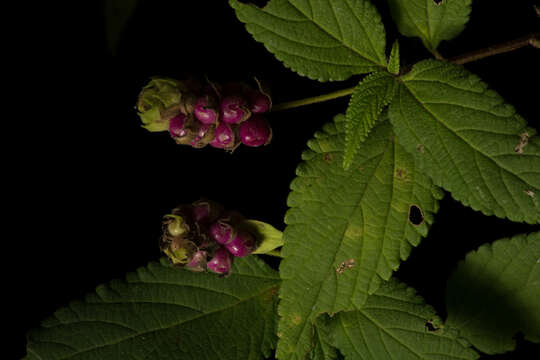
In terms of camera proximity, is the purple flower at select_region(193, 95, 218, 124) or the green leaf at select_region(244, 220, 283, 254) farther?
the green leaf at select_region(244, 220, 283, 254)

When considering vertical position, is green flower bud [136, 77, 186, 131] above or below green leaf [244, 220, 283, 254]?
above

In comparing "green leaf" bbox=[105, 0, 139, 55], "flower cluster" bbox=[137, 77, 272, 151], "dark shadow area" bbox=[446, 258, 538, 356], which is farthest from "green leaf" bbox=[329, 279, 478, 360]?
"green leaf" bbox=[105, 0, 139, 55]

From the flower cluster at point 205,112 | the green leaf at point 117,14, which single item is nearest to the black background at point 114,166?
the green leaf at point 117,14

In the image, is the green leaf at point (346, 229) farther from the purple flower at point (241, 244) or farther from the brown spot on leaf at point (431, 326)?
the brown spot on leaf at point (431, 326)

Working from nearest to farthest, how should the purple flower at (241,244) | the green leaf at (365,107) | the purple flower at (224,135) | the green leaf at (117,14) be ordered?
the green leaf at (365,107) → the purple flower at (224,135) → the purple flower at (241,244) → the green leaf at (117,14)

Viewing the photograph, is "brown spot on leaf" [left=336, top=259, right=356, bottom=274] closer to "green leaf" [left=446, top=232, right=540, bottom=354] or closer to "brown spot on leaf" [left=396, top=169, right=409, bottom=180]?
"brown spot on leaf" [left=396, top=169, right=409, bottom=180]

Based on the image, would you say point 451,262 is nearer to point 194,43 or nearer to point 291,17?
point 291,17
